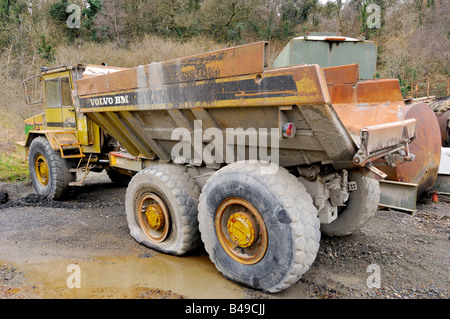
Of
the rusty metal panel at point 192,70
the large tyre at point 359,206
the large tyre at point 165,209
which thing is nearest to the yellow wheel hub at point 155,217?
the large tyre at point 165,209

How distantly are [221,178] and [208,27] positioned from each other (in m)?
20.5

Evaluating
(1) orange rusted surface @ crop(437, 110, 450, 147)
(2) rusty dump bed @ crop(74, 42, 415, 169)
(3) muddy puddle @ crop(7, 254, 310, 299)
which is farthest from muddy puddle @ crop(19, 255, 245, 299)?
(1) orange rusted surface @ crop(437, 110, 450, 147)

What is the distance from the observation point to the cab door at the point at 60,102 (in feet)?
18.9

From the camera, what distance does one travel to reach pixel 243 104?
2.63 meters

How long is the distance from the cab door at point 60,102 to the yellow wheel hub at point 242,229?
4191 mm

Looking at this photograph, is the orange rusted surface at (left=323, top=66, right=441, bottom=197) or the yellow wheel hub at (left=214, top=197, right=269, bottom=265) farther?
the orange rusted surface at (left=323, top=66, right=441, bottom=197)

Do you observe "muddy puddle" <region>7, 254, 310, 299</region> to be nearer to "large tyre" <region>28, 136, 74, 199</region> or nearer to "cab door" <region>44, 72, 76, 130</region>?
"large tyre" <region>28, 136, 74, 199</region>

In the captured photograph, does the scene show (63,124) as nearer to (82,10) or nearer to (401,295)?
(401,295)

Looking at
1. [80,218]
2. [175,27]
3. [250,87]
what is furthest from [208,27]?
[250,87]

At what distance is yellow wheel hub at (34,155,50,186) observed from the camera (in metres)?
6.02

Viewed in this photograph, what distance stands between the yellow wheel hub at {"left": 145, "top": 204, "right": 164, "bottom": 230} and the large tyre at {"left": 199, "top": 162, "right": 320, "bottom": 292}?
70cm

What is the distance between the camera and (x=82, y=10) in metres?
22.3

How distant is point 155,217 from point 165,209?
196mm
